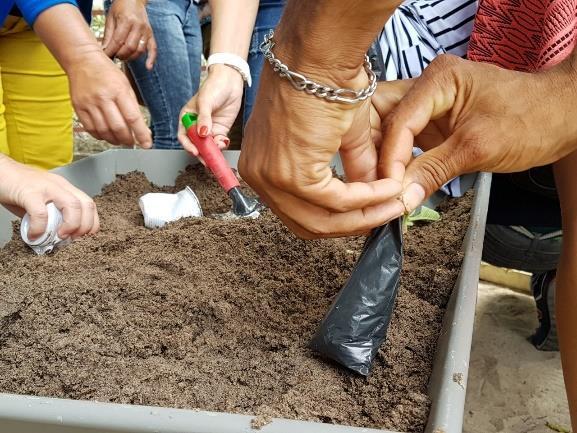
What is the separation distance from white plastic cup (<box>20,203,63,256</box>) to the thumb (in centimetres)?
70

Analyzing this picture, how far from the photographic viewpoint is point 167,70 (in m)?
1.87

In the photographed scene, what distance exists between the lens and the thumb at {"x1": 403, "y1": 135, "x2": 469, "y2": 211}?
2.30ft

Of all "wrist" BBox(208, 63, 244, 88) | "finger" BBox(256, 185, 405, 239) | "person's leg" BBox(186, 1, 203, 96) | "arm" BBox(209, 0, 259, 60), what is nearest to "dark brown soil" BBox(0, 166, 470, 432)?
"finger" BBox(256, 185, 405, 239)

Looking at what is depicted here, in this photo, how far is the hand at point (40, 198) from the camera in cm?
105

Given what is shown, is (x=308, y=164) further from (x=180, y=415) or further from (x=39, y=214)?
(x=39, y=214)

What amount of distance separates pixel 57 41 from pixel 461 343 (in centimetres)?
118

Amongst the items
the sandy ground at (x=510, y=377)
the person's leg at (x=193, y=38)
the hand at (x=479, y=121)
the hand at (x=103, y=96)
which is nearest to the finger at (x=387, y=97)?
the hand at (x=479, y=121)

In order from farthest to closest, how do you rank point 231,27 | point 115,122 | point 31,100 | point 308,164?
point 31,100
point 231,27
point 115,122
point 308,164

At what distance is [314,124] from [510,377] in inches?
53.7

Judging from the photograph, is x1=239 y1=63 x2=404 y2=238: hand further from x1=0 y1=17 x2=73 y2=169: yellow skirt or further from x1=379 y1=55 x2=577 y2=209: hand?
x1=0 y1=17 x2=73 y2=169: yellow skirt

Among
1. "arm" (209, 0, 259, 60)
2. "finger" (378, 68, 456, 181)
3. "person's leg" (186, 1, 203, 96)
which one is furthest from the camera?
"person's leg" (186, 1, 203, 96)

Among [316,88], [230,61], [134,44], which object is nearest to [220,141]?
[230,61]

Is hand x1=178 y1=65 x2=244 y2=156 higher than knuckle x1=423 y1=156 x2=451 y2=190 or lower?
lower

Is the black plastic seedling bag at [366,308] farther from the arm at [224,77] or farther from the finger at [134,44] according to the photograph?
the finger at [134,44]
